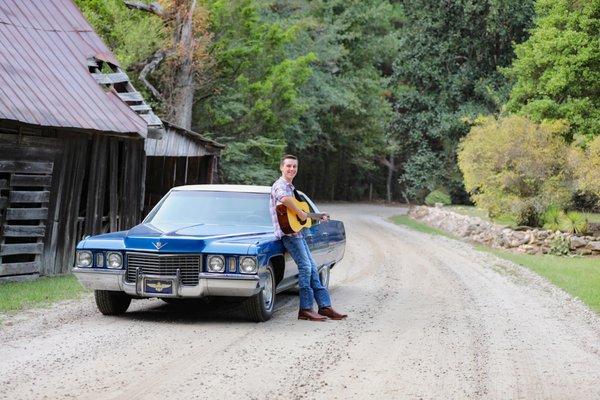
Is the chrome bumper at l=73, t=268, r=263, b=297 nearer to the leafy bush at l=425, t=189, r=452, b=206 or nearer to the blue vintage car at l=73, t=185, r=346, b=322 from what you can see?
the blue vintage car at l=73, t=185, r=346, b=322

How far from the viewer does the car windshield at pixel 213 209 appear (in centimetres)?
1109

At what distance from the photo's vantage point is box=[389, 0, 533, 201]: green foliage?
39.5 metres

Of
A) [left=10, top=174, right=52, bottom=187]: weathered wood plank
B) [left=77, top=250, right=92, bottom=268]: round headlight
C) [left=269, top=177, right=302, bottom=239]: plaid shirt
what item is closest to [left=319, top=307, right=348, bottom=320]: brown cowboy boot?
[left=269, top=177, right=302, bottom=239]: plaid shirt

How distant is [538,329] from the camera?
10.2m

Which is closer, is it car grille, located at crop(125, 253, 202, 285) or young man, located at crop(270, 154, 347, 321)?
car grille, located at crop(125, 253, 202, 285)

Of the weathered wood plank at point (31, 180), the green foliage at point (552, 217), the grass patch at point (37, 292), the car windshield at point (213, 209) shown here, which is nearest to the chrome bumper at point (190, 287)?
the car windshield at point (213, 209)

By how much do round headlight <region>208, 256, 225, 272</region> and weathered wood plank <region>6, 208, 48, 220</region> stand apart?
20.1 ft

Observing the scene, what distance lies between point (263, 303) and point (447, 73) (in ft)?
111

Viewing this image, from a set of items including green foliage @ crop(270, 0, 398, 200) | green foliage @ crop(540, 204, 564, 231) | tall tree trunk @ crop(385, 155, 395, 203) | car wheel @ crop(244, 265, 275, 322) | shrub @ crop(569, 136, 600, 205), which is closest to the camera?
car wheel @ crop(244, 265, 275, 322)

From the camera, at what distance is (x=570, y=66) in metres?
27.5

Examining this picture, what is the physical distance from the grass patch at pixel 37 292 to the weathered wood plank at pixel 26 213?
1096 mm

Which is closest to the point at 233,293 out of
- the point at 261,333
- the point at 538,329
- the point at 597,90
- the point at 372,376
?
the point at 261,333

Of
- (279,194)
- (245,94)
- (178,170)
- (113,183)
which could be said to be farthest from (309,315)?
(245,94)

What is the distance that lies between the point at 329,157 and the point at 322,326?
1971 inches
